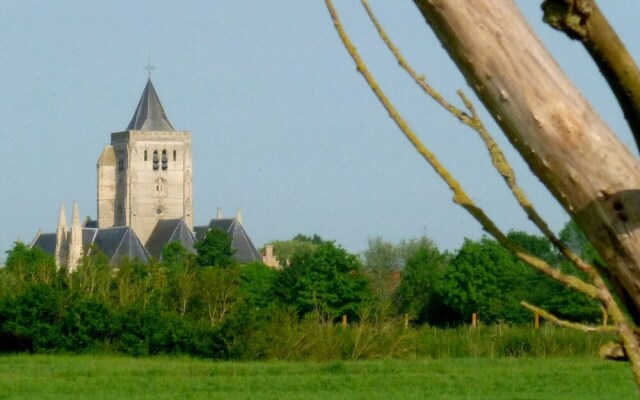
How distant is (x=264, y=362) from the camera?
2983 cm

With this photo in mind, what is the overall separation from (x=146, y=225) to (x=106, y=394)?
94819 millimetres

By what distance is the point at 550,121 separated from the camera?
1388 millimetres

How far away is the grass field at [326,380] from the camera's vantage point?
1952cm

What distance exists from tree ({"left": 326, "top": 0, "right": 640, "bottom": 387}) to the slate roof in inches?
4143

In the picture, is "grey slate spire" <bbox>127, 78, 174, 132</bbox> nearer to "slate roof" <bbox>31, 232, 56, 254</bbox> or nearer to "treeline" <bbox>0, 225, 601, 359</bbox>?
"slate roof" <bbox>31, 232, 56, 254</bbox>

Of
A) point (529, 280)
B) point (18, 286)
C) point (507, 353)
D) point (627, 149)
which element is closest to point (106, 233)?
point (529, 280)

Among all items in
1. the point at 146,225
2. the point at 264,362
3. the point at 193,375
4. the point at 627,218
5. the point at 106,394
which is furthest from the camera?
the point at 146,225

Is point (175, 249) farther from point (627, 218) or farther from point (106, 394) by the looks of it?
point (627, 218)

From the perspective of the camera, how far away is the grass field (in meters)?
19.5

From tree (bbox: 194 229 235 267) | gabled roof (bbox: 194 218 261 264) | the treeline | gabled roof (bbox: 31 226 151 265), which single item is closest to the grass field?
the treeline

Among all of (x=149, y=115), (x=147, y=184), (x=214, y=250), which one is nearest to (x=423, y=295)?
(x=214, y=250)

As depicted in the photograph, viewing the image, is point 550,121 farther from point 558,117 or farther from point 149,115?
point 149,115

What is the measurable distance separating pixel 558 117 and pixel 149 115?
120356 mm

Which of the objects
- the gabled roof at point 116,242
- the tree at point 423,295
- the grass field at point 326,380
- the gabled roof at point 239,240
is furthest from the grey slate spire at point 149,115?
the grass field at point 326,380
